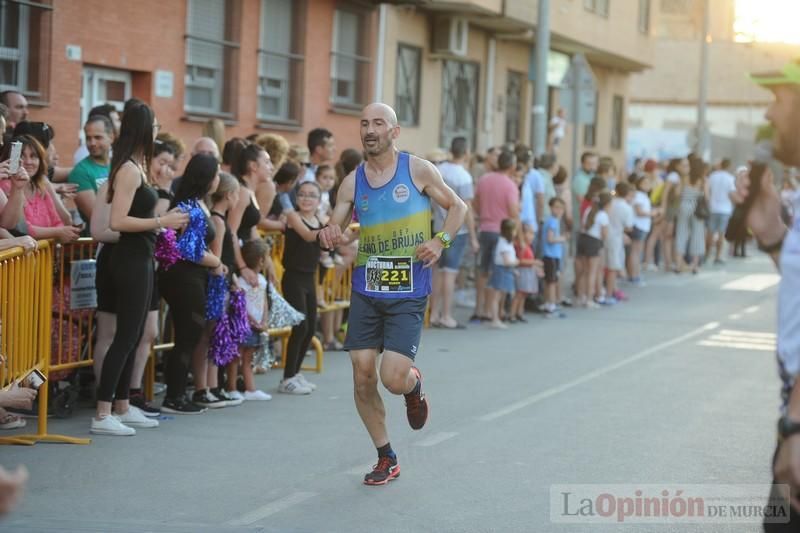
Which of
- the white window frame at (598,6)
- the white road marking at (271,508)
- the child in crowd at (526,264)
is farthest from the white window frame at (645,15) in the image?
the white road marking at (271,508)

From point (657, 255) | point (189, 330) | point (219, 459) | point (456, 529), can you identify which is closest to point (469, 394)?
point (189, 330)

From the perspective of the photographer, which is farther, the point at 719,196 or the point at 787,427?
the point at 719,196

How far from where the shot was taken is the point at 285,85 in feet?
71.6

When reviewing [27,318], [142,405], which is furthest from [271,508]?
[142,405]

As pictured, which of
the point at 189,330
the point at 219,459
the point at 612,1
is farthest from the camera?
the point at 612,1

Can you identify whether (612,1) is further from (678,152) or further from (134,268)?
(134,268)

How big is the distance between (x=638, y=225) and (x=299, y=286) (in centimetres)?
1283

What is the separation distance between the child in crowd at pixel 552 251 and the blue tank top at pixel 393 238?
10170 mm

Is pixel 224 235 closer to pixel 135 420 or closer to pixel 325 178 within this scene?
pixel 135 420

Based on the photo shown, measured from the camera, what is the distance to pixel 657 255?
27.7 metres

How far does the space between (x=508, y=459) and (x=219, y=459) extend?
1807mm

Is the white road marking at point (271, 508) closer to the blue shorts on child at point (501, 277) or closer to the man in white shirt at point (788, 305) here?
the man in white shirt at point (788, 305)

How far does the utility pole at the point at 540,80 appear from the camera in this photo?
2141 centimetres

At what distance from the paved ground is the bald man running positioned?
541 mm
